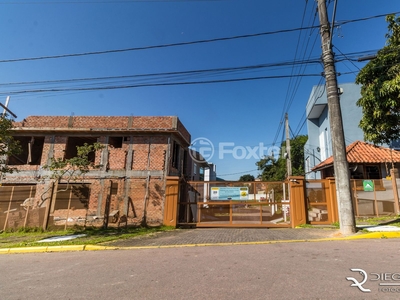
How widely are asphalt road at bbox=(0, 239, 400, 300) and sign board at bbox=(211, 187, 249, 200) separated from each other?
4291 mm

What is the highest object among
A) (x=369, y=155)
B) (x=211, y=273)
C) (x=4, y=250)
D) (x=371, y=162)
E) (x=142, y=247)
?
(x=369, y=155)

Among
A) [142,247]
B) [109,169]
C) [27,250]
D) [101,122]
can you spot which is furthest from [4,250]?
[101,122]

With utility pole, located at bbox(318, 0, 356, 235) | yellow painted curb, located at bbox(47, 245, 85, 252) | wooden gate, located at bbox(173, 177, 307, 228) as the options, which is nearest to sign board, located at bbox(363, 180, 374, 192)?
wooden gate, located at bbox(173, 177, 307, 228)

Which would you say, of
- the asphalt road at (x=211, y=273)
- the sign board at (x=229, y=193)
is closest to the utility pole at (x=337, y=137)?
the asphalt road at (x=211, y=273)

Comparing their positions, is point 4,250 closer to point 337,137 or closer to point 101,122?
point 101,122

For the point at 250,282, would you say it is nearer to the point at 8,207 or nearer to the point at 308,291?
the point at 308,291

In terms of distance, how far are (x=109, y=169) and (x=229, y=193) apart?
7.53 metres

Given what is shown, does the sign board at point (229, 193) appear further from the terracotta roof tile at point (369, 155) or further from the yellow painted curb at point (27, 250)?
the terracotta roof tile at point (369, 155)

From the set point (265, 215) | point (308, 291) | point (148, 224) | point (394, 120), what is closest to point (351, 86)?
point (394, 120)

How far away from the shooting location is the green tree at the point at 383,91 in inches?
338

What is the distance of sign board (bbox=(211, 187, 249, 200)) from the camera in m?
10.7

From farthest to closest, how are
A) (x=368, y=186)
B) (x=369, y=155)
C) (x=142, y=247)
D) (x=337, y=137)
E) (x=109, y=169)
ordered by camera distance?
(x=369, y=155)
(x=109, y=169)
(x=368, y=186)
(x=337, y=137)
(x=142, y=247)

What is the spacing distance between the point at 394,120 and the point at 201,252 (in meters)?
9.42

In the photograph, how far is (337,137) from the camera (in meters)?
8.05
